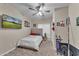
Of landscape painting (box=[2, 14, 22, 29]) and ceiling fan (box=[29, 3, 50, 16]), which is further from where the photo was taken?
ceiling fan (box=[29, 3, 50, 16])

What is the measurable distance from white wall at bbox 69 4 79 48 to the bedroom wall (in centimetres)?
A: 82

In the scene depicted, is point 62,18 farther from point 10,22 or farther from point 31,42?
point 10,22

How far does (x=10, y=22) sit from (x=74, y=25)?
1097 mm

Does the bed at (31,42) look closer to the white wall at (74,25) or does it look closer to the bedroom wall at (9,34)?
the bedroom wall at (9,34)

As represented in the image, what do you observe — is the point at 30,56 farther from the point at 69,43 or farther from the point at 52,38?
the point at 69,43

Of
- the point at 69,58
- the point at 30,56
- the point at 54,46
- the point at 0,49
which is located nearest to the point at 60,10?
the point at 54,46

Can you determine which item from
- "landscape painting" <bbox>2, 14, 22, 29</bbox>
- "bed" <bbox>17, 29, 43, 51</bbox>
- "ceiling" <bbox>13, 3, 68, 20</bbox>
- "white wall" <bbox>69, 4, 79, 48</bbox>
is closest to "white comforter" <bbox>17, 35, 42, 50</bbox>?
"bed" <bbox>17, 29, 43, 51</bbox>

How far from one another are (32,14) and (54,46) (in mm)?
704

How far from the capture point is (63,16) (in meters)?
1.75

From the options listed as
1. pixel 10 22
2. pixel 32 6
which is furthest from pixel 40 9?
pixel 10 22

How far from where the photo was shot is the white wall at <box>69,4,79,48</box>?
1.69m

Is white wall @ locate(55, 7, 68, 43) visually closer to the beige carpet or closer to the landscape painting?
the beige carpet

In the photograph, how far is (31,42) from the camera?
5.75 feet

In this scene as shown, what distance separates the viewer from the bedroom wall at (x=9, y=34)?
64.1 inches
